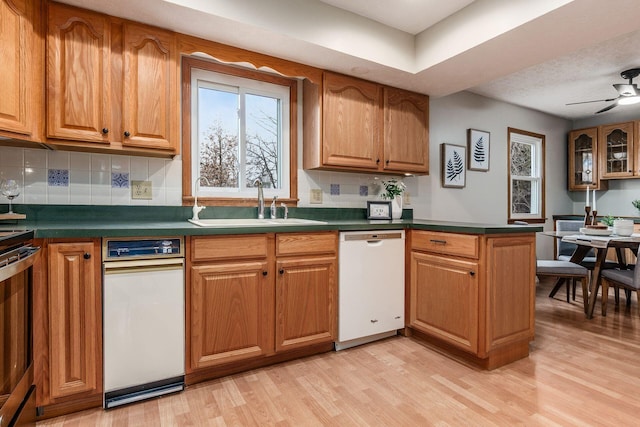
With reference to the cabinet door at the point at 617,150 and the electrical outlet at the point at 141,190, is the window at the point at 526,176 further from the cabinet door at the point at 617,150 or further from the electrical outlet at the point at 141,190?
the electrical outlet at the point at 141,190

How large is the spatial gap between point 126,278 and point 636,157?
599cm

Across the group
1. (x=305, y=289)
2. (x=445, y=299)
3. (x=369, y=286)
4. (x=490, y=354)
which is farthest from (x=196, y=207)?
(x=490, y=354)

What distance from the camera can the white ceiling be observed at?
73.7 inches

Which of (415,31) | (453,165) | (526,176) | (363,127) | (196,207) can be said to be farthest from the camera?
(526,176)

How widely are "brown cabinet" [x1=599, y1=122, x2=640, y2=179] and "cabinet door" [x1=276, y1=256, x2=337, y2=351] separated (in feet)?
15.6

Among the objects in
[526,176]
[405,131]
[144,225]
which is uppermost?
[405,131]

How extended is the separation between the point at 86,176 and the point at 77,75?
0.59m

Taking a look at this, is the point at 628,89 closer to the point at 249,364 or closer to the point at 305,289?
the point at 305,289

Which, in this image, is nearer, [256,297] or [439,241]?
[256,297]

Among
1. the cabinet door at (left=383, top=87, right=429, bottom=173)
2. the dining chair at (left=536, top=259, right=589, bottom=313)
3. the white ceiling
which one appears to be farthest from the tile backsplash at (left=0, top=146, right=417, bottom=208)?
the dining chair at (left=536, top=259, right=589, bottom=313)

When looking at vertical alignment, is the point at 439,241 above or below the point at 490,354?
above

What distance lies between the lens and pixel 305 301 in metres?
2.19

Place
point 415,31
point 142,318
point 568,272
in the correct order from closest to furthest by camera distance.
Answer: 1. point 142,318
2. point 415,31
3. point 568,272

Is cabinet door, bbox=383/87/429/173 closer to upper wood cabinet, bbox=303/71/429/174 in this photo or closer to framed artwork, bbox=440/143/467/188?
upper wood cabinet, bbox=303/71/429/174
